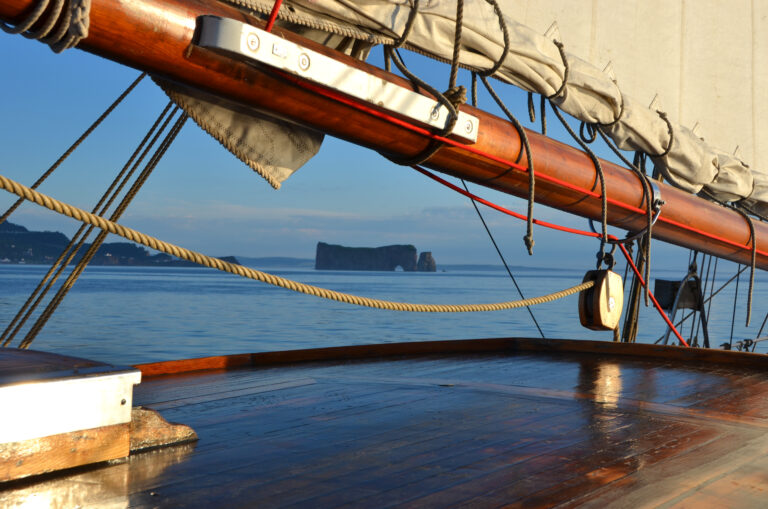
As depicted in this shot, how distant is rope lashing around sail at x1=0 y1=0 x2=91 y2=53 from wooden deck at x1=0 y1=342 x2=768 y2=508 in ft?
2.66

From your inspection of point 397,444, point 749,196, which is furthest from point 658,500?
point 749,196

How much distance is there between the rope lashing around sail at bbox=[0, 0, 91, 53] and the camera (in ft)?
4.36

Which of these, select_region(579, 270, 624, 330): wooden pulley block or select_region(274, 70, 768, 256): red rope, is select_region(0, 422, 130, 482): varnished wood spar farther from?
select_region(579, 270, 624, 330): wooden pulley block

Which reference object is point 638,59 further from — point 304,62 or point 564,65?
point 304,62

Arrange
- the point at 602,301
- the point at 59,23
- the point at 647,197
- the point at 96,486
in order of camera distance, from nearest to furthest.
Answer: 1. the point at 96,486
2. the point at 59,23
3. the point at 602,301
4. the point at 647,197

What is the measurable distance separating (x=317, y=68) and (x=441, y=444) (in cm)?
88

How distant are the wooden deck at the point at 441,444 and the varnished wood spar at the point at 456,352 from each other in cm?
13

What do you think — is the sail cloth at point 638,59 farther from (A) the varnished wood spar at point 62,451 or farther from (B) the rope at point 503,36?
(A) the varnished wood spar at point 62,451

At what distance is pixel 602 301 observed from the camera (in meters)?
2.66

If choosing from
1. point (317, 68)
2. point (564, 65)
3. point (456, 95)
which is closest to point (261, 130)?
point (317, 68)

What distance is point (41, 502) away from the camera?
3.80 feet

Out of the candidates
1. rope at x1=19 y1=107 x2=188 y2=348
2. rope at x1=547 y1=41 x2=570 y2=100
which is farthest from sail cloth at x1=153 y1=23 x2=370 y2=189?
rope at x1=547 y1=41 x2=570 y2=100

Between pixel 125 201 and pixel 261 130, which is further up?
pixel 261 130

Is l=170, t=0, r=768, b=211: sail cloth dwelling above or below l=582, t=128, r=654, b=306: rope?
above
